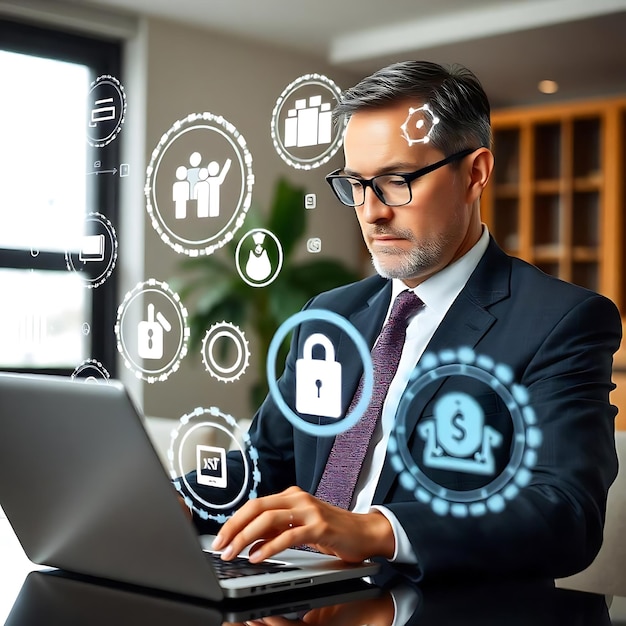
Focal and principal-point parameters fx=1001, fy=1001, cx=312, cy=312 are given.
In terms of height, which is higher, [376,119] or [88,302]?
[376,119]

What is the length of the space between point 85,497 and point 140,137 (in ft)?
2.84

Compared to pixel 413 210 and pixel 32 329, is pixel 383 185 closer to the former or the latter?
pixel 413 210

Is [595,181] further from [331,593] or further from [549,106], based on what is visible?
[331,593]

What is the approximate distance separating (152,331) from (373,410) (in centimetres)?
53

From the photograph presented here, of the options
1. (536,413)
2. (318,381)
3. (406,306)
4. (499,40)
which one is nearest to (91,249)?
(318,381)

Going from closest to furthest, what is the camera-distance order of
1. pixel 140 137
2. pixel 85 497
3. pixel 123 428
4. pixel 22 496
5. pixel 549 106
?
1. pixel 123 428
2. pixel 85 497
3. pixel 22 496
4. pixel 549 106
5. pixel 140 137

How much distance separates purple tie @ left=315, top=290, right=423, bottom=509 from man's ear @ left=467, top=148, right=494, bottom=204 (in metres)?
0.16

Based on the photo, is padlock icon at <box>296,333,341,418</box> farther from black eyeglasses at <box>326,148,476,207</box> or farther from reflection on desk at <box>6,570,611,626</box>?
reflection on desk at <box>6,570,611,626</box>

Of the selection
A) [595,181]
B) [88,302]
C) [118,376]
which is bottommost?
[118,376]

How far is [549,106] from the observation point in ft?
4.58

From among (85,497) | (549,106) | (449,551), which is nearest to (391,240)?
(549,106)

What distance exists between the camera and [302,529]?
1068 millimetres

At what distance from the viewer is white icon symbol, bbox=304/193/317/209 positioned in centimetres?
150

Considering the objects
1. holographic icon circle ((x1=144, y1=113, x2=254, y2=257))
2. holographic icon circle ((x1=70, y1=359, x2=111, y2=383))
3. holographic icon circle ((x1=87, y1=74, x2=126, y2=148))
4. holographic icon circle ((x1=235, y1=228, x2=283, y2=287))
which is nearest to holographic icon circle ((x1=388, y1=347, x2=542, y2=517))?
holographic icon circle ((x1=235, y1=228, x2=283, y2=287))
